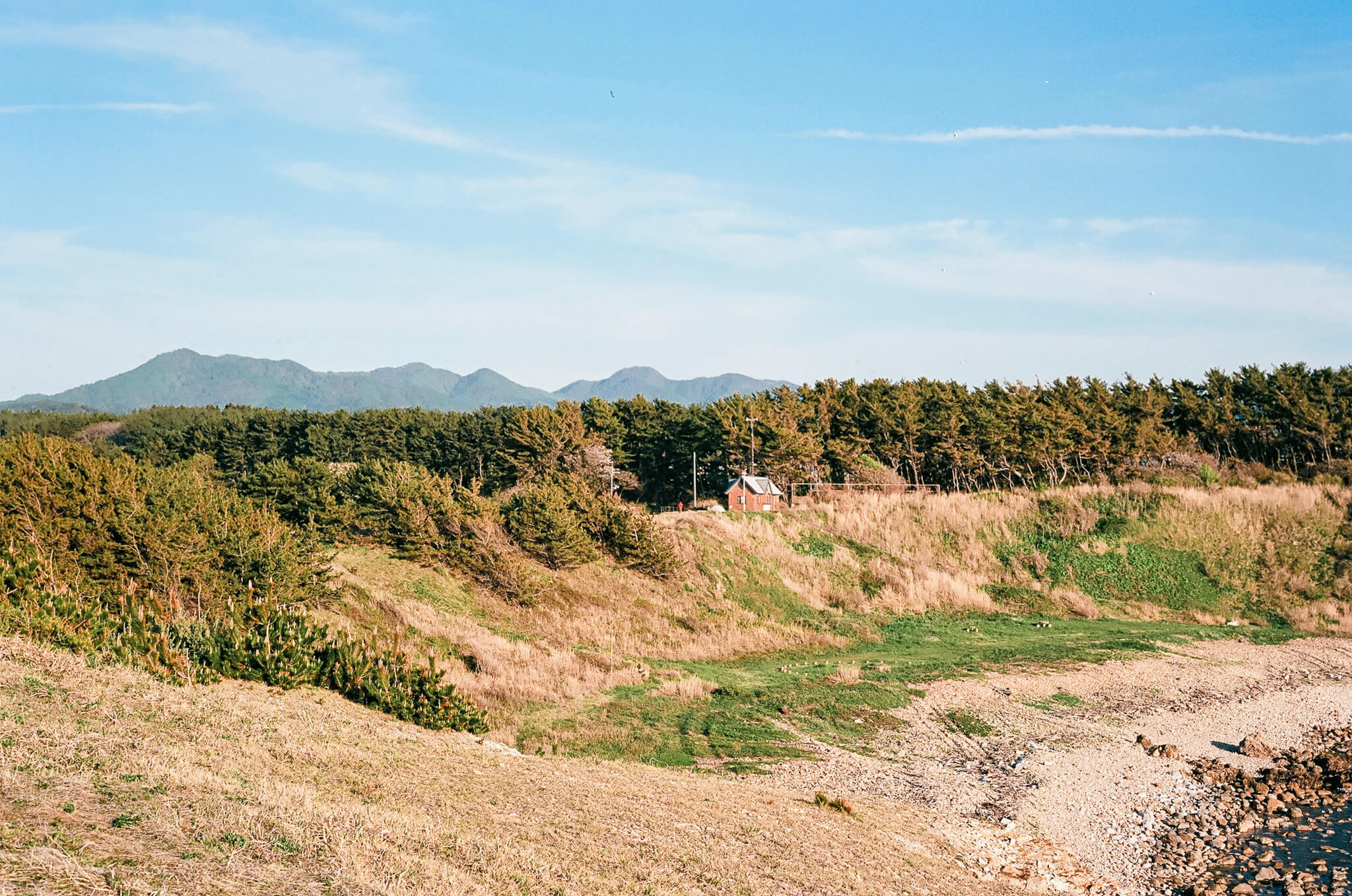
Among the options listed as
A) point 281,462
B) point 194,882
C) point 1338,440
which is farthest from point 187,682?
point 1338,440

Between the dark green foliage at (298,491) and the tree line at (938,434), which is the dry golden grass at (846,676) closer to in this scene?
the dark green foliage at (298,491)

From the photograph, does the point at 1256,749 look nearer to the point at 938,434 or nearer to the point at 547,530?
the point at 547,530

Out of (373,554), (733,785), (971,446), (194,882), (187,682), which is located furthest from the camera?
(971,446)

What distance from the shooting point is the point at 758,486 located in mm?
61562

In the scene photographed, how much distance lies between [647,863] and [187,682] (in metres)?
11.4

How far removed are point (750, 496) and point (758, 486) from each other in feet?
5.36

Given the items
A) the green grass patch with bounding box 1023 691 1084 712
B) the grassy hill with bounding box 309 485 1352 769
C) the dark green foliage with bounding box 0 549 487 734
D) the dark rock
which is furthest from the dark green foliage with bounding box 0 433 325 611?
the dark rock

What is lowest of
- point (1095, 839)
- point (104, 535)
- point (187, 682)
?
point (1095, 839)

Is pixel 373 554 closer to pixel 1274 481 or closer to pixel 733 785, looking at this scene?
pixel 733 785

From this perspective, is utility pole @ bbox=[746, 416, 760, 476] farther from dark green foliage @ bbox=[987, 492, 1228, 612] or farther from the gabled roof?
dark green foliage @ bbox=[987, 492, 1228, 612]

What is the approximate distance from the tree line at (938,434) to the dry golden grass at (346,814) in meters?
49.2

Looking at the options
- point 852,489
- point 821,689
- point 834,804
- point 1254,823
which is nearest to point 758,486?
point 852,489

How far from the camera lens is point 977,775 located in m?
23.4

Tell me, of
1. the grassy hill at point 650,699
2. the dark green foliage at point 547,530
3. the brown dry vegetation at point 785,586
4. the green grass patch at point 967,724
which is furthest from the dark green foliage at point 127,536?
the green grass patch at point 967,724
